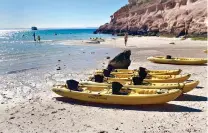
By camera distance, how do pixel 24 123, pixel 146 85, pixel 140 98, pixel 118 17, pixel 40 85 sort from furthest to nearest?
pixel 118 17 < pixel 40 85 < pixel 146 85 < pixel 140 98 < pixel 24 123

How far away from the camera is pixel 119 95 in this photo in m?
12.9

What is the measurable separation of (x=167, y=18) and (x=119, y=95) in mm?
56757

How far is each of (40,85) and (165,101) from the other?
8189 mm

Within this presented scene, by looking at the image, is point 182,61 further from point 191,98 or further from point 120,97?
point 120,97

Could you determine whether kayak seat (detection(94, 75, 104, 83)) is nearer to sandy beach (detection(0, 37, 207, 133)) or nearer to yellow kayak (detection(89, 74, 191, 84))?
yellow kayak (detection(89, 74, 191, 84))

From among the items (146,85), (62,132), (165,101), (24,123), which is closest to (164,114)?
(165,101)

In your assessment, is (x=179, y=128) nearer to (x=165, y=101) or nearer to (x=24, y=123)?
(x=165, y=101)

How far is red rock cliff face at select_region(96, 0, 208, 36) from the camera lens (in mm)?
54219

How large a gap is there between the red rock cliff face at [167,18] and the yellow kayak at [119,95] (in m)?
39.8

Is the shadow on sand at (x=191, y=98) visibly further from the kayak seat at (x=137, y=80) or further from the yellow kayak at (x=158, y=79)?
the kayak seat at (x=137, y=80)

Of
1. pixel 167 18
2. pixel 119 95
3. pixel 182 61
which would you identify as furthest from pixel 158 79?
pixel 167 18

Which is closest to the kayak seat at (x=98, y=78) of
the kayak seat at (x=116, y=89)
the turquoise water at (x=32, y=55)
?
the kayak seat at (x=116, y=89)

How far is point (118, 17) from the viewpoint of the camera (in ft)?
337

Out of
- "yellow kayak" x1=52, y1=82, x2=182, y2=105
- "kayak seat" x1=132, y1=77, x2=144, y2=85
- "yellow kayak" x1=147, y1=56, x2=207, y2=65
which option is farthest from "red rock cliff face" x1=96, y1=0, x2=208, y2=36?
"yellow kayak" x1=52, y1=82, x2=182, y2=105
